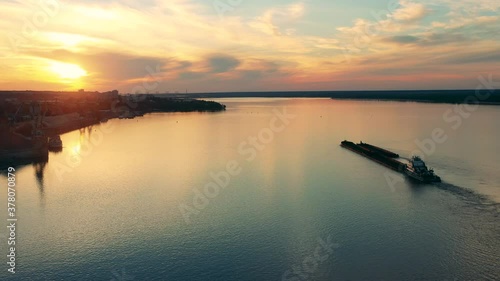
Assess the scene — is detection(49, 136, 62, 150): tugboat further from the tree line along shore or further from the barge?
the barge

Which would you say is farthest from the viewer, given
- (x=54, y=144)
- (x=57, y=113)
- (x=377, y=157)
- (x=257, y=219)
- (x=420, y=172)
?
(x=57, y=113)

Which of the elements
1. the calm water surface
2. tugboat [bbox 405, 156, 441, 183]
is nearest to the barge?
tugboat [bbox 405, 156, 441, 183]

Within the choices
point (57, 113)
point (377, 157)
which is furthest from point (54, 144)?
point (377, 157)

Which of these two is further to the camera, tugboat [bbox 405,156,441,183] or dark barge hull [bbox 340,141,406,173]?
dark barge hull [bbox 340,141,406,173]

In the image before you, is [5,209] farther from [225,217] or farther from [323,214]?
[323,214]

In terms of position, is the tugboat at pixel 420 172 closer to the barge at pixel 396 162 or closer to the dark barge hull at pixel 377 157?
the barge at pixel 396 162

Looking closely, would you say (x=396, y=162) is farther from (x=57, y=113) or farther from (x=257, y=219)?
(x=57, y=113)

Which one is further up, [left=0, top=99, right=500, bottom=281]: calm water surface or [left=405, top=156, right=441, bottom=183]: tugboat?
[left=405, top=156, right=441, bottom=183]: tugboat

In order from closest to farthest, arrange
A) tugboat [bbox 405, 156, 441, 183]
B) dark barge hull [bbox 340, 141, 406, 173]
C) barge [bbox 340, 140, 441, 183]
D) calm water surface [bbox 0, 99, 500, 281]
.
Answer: calm water surface [bbox 0, 99, 500, 281]
tugboat [bbox 405, 156, 441, 183]
barge [bbox 340, 140, 441, 183]
dark barge hull [bbox 340, 141, 406, 173]
